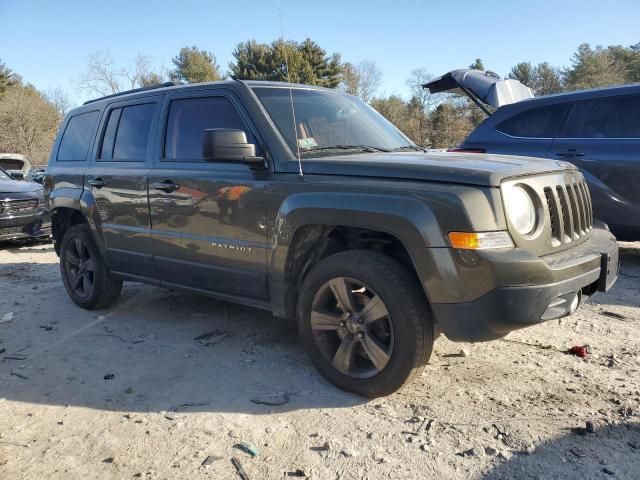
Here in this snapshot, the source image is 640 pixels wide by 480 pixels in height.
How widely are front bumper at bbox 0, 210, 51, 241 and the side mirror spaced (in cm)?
675

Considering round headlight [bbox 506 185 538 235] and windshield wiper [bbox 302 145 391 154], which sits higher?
windshield wiper [bbox 302 145 391 154]

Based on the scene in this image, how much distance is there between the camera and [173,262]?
4020mm

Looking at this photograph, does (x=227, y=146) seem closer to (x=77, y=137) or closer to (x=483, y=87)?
(x=77, y=137)

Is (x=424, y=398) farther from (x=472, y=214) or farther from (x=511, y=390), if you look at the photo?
(x=472, y=214)

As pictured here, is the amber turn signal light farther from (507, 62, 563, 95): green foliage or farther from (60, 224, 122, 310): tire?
(507, 62, 563, 95): green foliage

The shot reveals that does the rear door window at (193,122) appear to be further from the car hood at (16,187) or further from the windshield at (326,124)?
the car hood at (16,187)

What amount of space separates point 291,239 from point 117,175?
6.61ft

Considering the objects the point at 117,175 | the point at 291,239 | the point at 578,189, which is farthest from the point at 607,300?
the point at 117,175

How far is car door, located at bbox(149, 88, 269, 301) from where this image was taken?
3.46 m

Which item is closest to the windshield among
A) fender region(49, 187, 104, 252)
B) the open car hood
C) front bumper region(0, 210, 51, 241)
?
fender region(49, 187, 104, 252)

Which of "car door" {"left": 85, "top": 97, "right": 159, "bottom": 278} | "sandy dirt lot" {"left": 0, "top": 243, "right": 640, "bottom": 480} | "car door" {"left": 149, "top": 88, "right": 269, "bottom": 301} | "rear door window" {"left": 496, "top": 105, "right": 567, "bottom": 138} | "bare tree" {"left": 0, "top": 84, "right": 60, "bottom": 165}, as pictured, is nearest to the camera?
"sandy dirt lot" {"left": 0, "top": 243, "right": 640, "bottom": 480}

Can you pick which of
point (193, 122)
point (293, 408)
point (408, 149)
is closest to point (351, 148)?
point (408, 149)

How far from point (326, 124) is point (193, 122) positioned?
3.35 ft

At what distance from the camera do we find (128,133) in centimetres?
449
